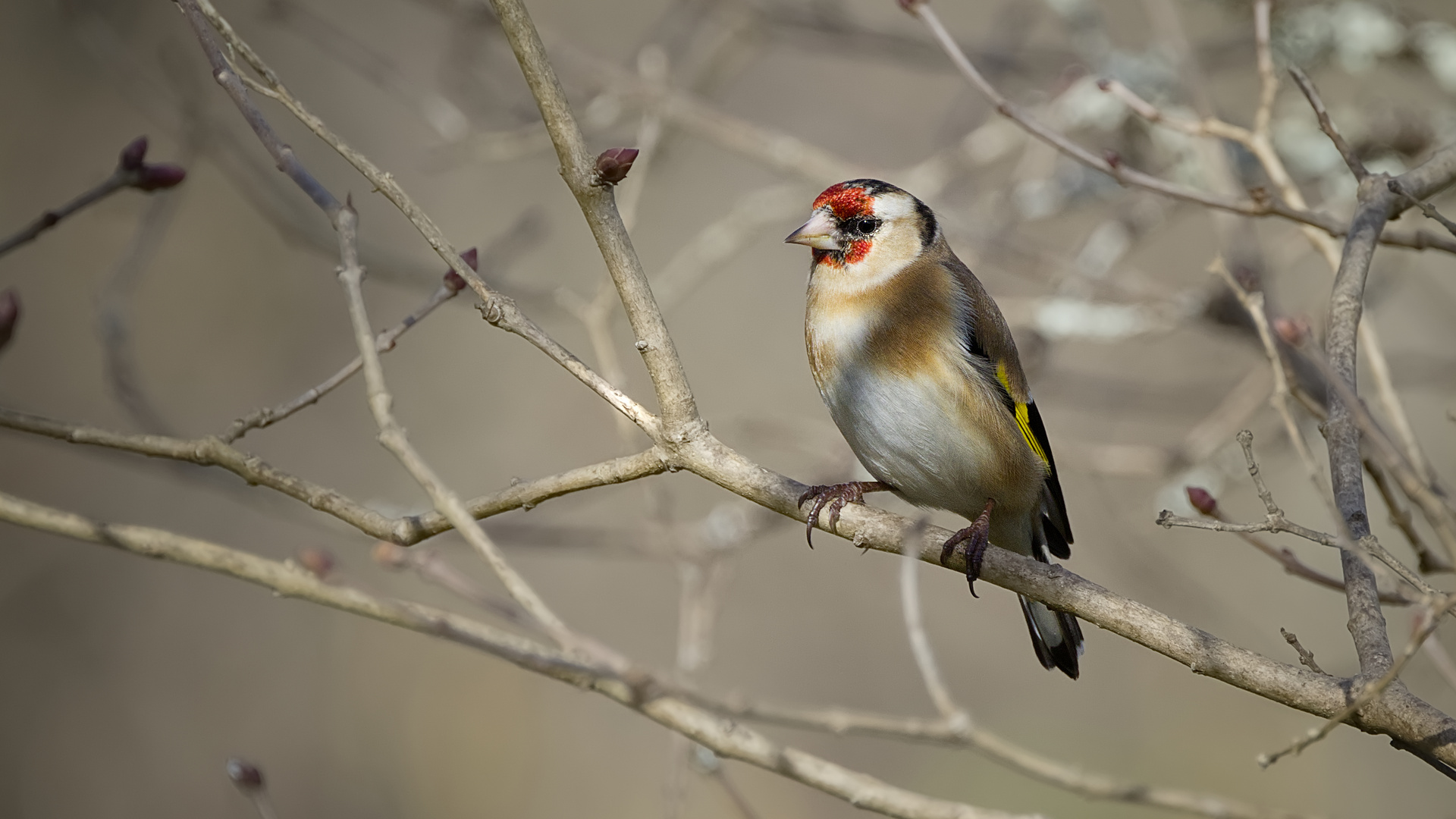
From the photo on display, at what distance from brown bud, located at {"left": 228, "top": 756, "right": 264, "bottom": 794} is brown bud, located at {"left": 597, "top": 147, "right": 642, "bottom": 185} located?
1.43 metres

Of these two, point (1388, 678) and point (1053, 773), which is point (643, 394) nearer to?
point (1053, 773)

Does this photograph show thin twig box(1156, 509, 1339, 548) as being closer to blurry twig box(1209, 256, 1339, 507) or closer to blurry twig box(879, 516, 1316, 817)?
blurry twig box(1209, 256, 1339, 507)

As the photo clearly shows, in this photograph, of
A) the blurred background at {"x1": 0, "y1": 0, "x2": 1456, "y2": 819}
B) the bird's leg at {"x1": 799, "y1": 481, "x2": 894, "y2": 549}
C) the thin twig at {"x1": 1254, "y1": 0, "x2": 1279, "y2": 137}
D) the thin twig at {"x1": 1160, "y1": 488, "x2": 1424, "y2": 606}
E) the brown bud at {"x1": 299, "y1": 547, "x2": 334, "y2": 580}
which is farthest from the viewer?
the blurred background at {"x1": 0, "y1": 0, "x2": 1456, "y2": 819}

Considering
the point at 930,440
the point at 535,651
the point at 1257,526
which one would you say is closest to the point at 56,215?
the point at 535,651

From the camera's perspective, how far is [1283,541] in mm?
6590

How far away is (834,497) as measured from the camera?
2.93 meters

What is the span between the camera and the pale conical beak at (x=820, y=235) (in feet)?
11.2

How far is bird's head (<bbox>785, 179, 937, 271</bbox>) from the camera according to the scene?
11.2 feet

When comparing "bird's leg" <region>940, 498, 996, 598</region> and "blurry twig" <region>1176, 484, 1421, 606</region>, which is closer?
"blurry twig" <region>1176, 484, 1421, 606</region>

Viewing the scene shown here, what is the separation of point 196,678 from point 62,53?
3.72 meters

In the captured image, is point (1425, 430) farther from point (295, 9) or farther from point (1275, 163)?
point (295, 9)

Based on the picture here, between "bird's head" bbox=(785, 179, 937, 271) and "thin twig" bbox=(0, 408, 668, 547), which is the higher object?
"bird's head" bbox=(785, 179, 937, 271)

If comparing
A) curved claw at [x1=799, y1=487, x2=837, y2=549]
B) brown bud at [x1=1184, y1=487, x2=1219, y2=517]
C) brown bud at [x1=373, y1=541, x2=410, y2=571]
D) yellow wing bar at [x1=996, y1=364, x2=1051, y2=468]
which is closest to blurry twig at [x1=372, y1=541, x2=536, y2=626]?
brown bud at [x1=373, y1=541, x2=410, y2=571]

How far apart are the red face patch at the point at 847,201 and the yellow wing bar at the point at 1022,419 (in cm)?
64
